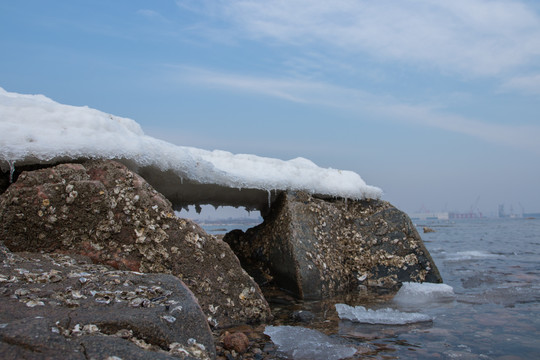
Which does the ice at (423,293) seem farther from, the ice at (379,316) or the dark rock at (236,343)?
the dark rock at (236,343)

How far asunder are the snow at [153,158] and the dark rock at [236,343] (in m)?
2.15

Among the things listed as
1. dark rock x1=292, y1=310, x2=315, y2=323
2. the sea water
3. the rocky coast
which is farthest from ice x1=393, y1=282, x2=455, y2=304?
dark rock x1=292, y1=310, x2=315, y2=323

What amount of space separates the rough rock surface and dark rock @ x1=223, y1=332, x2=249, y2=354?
70 centimetres

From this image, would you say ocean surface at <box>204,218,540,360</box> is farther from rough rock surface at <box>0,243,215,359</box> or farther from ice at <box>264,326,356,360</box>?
rough rock surface at <box>0,243,215,359</box>

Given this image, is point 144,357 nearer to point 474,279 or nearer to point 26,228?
point 26,228

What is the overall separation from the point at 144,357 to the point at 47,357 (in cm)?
42

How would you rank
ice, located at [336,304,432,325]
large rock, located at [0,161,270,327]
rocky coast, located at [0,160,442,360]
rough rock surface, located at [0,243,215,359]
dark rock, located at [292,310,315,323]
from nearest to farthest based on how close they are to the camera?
rough rock surface, located at [0,243,215,359], rocky coast, located at [0,160,442,360], large rock, located at [0,161,270,327], ice, located at [336,304,432,325], dark rock, located at [292,310,315,323]

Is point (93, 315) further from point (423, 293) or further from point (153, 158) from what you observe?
point (423, 293)

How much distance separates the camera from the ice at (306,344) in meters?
3.30

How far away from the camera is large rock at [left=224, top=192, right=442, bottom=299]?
5.66m

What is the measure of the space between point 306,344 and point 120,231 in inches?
75.5

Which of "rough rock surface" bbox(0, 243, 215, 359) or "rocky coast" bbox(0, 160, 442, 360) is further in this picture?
"rocky coast" bbox(0, 160, 442, 360)

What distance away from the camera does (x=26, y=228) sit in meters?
3.67

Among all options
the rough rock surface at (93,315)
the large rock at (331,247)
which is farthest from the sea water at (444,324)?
the rough rock surface at (93,315)
